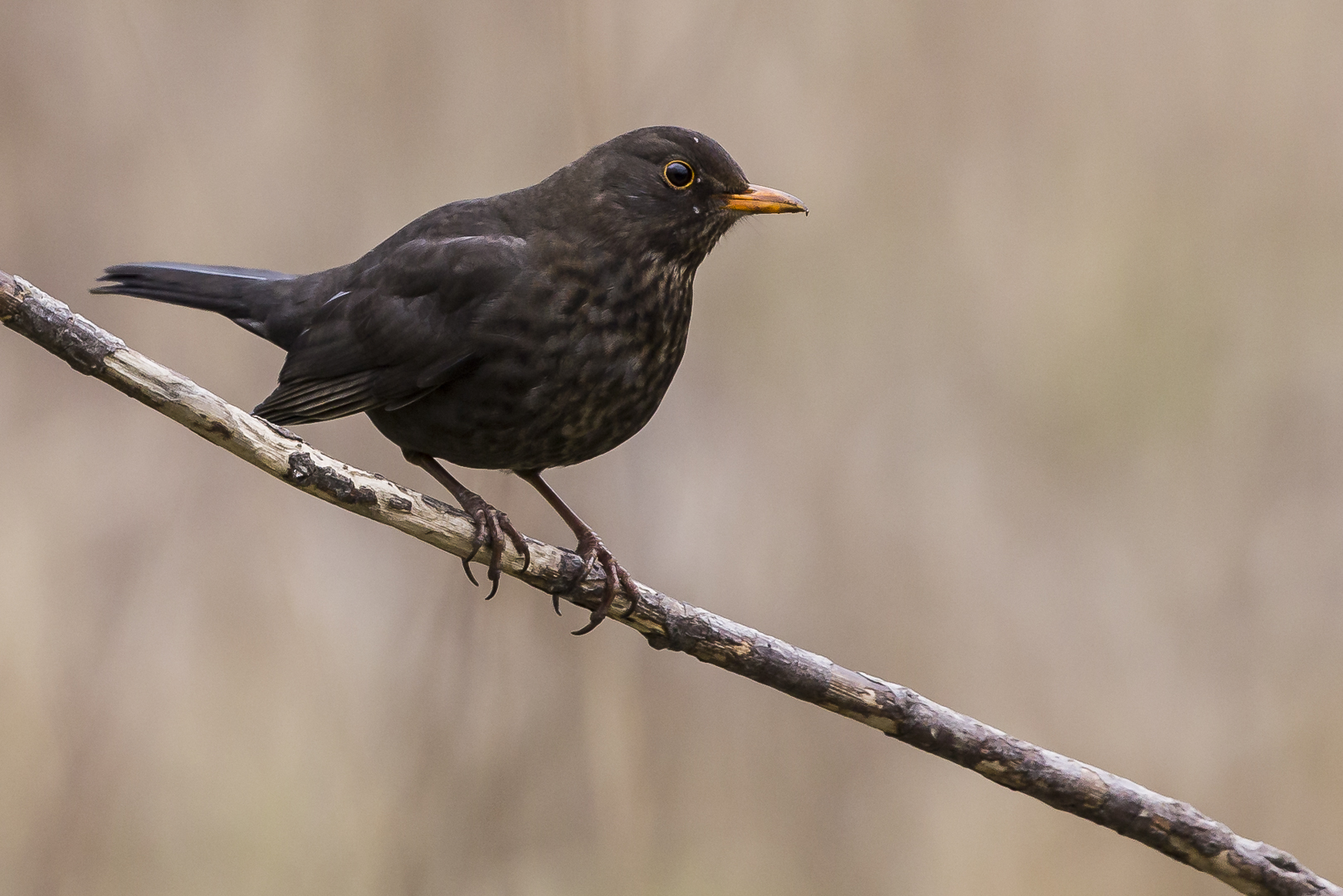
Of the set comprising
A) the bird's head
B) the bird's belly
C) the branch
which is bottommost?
the branch

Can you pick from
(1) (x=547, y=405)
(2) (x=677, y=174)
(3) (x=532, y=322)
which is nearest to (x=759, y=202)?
(2) (x=677, y=174)

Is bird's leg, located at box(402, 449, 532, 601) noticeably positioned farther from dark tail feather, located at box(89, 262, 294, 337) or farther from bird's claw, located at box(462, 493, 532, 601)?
dark tail feather, located at box(89, 262, 294, 337)

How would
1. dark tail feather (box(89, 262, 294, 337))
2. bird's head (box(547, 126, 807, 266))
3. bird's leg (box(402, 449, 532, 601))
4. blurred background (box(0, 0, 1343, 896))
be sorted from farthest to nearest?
blurred background (box(0, 0, 1343, 896)) < dark tail feather (box(89, 262, 294, 337)) < bird's head (box(547, 126, 807, 266)) < bird's leg (box(402, 449, 532, 601))

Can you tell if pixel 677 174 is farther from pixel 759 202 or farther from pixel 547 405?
pixel 547 405

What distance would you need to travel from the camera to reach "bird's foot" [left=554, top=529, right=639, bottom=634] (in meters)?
3.05

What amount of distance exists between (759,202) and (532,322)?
727mm

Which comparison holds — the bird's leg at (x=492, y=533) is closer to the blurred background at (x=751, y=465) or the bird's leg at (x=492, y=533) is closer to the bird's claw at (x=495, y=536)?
the bird's claw at (x=495, y=536)

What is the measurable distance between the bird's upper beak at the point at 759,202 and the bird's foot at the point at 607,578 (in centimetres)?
101

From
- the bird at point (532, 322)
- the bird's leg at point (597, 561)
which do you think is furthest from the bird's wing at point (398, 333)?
the bird's leg at point (597, 561)

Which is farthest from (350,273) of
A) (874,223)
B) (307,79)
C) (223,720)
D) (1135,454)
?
(1135,454)

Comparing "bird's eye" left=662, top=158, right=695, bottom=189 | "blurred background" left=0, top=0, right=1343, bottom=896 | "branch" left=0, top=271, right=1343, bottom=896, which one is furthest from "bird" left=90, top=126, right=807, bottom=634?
"blurred background" left=0, top=0, right=1343, bottom=896

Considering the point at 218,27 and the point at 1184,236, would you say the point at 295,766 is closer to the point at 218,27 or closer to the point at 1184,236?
the point at 218,27

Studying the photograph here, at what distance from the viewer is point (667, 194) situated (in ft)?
11.2

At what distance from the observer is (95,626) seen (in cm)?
437
